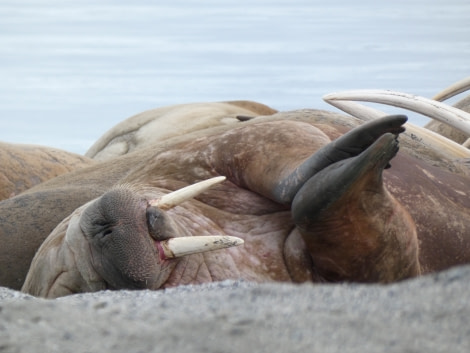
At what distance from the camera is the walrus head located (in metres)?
4.11

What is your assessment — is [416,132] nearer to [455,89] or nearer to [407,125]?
[407,125]

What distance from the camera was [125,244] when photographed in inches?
161

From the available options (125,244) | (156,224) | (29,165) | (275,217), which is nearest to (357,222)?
(275,217)

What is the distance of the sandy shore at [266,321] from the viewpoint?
86.0 inches

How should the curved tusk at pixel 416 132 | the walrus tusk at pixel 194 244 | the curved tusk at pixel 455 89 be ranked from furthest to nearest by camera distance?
the curved tusk at pixel 455 89 → the curved tusk at pixel 416 132 → the walrus tusk at pixel 194 244

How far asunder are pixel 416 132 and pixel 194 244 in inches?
107

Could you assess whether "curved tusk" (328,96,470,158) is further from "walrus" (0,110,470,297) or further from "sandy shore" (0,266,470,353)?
"sandy shore" (0,266,470,353)

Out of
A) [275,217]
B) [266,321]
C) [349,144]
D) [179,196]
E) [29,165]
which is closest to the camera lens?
[266,321]

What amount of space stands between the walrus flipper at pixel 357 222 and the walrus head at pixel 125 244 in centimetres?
36

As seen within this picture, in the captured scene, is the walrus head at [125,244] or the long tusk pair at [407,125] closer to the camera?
the walrus head at [125,244]

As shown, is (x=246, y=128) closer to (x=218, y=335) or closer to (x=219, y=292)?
(x=219, y=292)

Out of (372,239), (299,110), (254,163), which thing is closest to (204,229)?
(254,163)

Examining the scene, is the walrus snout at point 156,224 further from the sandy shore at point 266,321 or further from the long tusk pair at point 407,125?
the long tusk pair at point 407,125

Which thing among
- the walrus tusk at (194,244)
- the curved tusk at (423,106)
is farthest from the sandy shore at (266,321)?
the curved tusk at (423,106)
